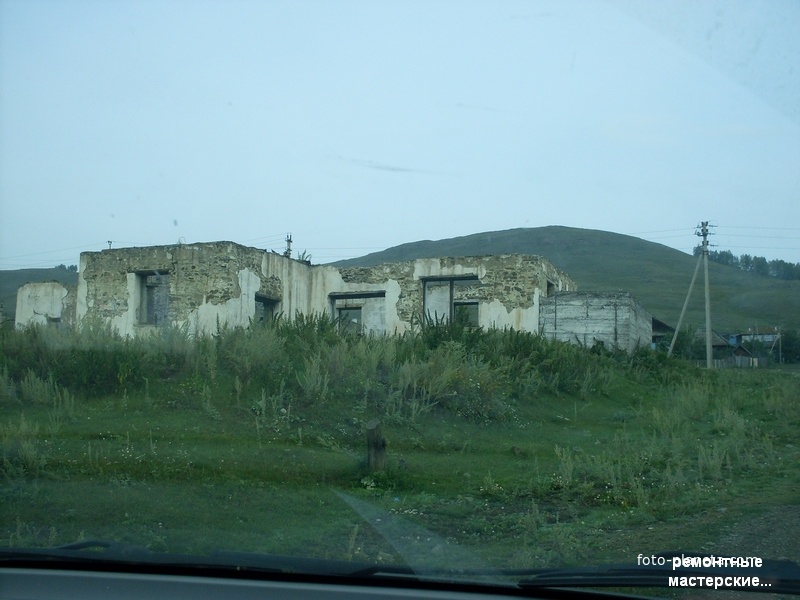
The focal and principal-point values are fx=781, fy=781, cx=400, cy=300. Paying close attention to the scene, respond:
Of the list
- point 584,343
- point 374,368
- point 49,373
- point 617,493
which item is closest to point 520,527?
point 617,493

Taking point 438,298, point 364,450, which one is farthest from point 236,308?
point 364,450

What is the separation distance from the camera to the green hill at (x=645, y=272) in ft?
150

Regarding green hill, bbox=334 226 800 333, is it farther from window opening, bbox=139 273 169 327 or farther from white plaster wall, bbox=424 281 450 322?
window opening, bbox=139 273 169 327

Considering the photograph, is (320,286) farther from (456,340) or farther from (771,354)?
(771,354)

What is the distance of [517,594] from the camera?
147 inches

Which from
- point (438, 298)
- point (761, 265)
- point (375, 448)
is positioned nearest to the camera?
point (375, 448)

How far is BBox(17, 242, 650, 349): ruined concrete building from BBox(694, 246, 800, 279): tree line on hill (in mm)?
30978

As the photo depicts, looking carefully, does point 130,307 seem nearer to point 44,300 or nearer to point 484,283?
point 44,300

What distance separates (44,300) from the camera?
27.5 metres

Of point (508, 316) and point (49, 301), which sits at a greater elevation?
point (49, 301)

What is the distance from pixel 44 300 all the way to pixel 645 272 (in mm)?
52731

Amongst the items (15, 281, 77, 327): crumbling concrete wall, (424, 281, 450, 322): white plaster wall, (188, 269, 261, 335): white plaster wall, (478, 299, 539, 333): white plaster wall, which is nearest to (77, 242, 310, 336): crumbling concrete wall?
(188, 269, 261, 335): white plaster wall

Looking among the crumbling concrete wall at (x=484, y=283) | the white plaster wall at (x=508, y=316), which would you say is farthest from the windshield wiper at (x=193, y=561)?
the white plaster wall at (x=508, y=316)

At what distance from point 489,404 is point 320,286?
1399 centimetres
